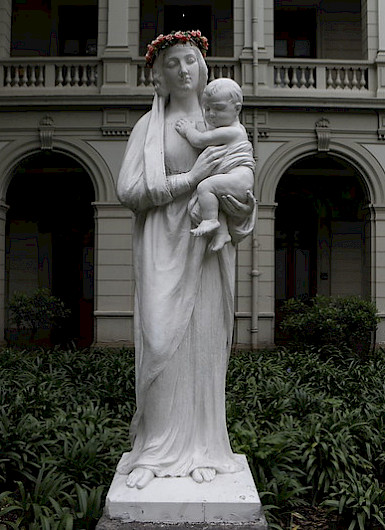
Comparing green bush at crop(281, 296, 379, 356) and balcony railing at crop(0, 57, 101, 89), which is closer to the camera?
green bush at crop(281, 296, 379, 356)

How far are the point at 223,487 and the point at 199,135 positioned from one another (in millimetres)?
1553

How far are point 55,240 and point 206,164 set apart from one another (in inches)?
552

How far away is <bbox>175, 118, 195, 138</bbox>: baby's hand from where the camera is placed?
272 centimetres

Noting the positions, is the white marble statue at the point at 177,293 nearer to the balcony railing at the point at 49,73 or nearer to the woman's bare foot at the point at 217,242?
the woman's bare foot at the point at 217,242

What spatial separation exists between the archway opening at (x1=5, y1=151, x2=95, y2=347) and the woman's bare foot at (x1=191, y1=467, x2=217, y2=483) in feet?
44.4

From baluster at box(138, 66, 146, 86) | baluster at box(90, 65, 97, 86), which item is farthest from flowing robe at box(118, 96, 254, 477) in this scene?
baluster at box(90, 65, 97, 86)

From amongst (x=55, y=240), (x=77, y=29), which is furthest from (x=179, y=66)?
(x=77, y=29)

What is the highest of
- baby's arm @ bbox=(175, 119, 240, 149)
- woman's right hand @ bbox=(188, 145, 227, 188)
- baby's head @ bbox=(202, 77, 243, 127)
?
baby's head @ bbox=(202, 77, 243, 127)

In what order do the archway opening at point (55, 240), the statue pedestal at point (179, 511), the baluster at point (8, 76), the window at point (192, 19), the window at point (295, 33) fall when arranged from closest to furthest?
the statue pedestal at point (179, 511) < the baluster at point (8, 76) < the window at point (192, 19) < the window at point (295, 33) < the archway opening at point (55, 240)

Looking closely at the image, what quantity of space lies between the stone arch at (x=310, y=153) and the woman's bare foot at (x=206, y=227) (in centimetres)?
1034

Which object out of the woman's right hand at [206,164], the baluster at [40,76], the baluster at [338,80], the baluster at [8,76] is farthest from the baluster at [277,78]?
the woman's right hand at [206,164]

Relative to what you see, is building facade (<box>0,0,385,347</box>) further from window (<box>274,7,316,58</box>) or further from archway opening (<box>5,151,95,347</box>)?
archway opening (<box>5,151,95,347</box>)

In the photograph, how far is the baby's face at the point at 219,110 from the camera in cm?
259

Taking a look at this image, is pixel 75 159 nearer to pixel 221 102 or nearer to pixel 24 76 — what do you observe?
pixel 24 76
